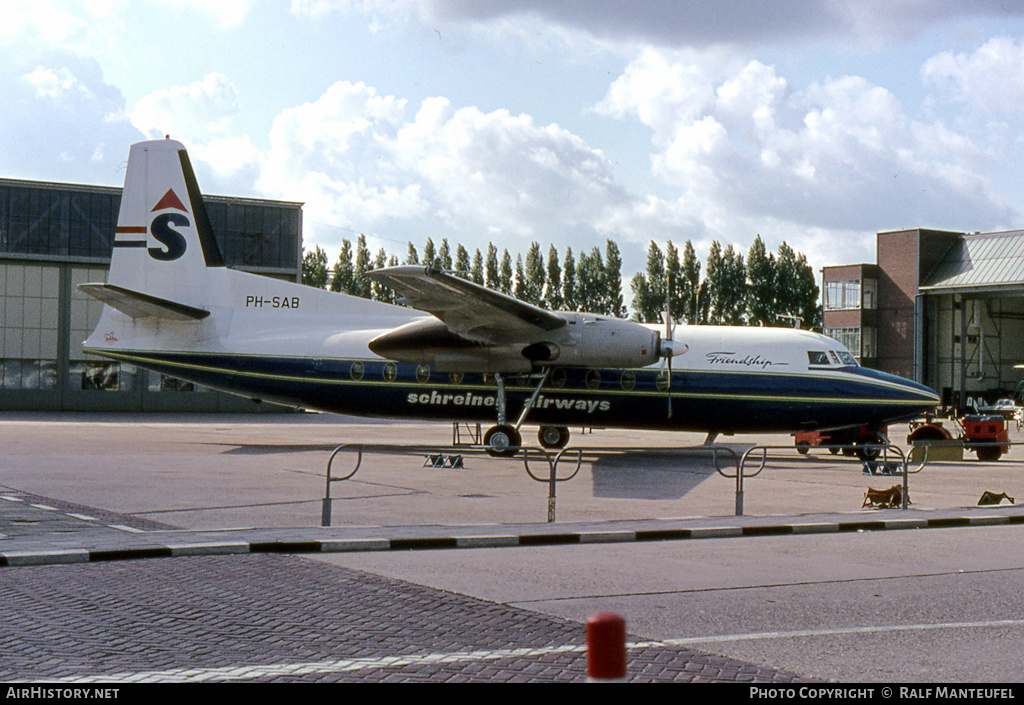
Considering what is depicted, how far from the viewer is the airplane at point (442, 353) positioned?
2581 cm

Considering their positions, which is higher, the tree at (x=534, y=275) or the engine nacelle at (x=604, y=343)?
the tree at (x=534, y=275)

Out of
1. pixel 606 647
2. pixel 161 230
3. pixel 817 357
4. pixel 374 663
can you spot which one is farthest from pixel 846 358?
pixel 606 647

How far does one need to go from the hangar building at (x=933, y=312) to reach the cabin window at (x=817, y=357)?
56.3 meters

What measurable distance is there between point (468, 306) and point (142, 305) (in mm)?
9697

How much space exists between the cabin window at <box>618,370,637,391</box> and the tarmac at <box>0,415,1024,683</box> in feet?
21.7

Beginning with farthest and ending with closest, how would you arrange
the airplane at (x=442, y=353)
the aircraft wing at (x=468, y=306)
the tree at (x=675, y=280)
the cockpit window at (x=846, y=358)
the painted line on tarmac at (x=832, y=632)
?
the tree at (x=675, y=280) → the cockpit window at (x=846, y=358) → the airplane at (x=442, y=353) → the aircraft wing at (x=468, y=306) → the painted line on tarmac at (x=832, y=632)

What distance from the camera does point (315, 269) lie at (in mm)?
88062

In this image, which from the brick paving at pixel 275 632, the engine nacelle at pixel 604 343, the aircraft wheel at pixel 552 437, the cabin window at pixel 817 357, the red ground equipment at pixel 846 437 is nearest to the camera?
the brick paving at pixel 275 632

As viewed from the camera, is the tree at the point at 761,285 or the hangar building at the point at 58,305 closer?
the hangar building at the point at 58,305

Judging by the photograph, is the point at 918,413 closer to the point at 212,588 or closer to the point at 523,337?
the point at 523,337

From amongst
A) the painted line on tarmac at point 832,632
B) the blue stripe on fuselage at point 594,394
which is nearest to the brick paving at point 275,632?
the painted line on tarmac at point 832,632

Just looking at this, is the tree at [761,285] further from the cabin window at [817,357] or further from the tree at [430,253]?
the cabin window at [817,357]

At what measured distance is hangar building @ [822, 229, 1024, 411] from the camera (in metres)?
79.2

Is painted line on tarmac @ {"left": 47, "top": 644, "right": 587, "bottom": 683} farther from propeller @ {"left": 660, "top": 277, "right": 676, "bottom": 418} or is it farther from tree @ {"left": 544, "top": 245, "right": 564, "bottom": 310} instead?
tree @ {"left": 544, "top": 245, "right": 564, "bottom": 310}
